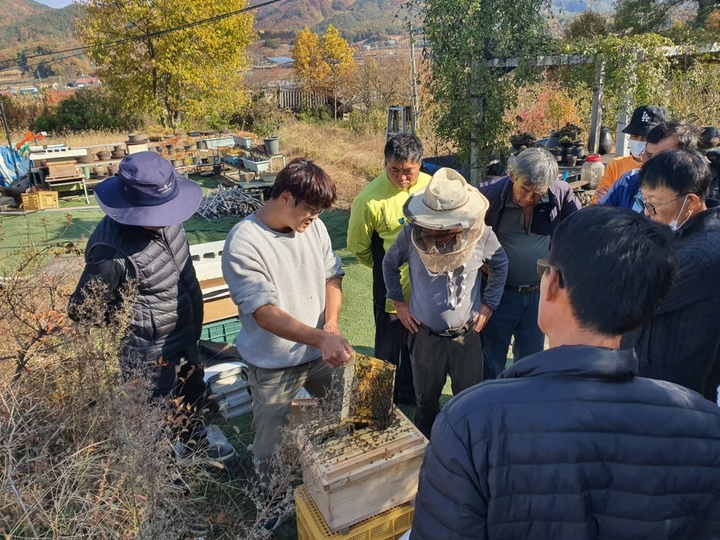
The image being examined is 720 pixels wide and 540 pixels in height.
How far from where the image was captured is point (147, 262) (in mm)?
2785

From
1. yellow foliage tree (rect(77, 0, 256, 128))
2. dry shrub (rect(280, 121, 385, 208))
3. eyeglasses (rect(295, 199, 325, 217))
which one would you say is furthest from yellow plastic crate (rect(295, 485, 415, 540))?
yellow foliage tree (rect(77, 0, 256, 128))

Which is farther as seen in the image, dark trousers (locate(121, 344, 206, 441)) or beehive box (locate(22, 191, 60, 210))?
beehive box (locate(22, 191, 60, 210))

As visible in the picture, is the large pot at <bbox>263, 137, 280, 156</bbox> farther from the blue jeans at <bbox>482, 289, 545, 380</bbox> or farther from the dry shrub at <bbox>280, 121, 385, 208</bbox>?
the blue jeans at <bbox>482, 289, 545, 380</bbox>

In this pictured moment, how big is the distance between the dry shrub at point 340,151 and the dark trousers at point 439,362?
24.5ft

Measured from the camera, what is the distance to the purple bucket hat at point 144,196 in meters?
2.73

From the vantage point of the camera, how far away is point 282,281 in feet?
8.64

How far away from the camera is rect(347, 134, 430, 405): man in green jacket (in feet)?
11.7

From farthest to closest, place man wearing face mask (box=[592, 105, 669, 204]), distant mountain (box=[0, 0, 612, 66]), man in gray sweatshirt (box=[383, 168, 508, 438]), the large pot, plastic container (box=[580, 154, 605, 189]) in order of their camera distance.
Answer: distant mountain (box=[0, 0, 612, 66])
the large pot
plastic container (box=[580, 154, 605, 189])
man wearing face mask (box=[592, 105, 669, 204])
man in gray sweatshirt (box=[383, 168, 508, 438])

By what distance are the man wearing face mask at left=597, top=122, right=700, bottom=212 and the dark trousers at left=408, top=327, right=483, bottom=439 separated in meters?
1.34

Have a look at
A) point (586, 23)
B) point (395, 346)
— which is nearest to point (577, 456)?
point (395, 346)

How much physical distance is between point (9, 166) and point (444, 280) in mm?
14433

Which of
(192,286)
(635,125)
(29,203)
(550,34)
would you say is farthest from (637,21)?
(192,286)

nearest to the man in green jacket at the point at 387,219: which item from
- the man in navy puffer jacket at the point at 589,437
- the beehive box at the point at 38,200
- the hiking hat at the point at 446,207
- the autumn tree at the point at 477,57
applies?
the hiking hat at the point at 446,207

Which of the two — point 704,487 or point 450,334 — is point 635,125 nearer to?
point 450,334
